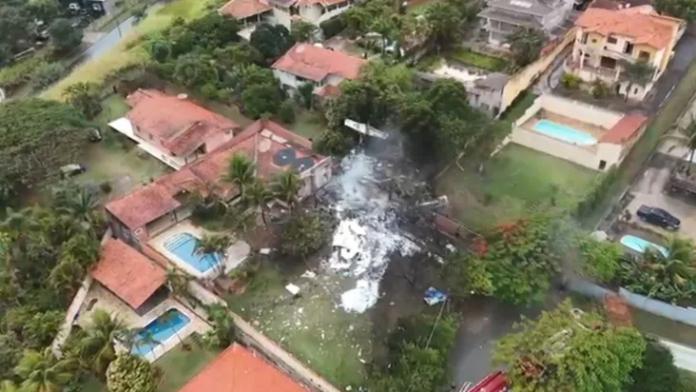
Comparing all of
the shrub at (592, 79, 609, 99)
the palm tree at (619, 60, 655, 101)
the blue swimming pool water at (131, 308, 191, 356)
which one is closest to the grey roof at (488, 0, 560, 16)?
the shrub at (592, 79, 609, 99)

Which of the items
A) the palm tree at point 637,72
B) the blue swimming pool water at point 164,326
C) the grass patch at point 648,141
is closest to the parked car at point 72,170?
the blue swimming pool water at point 164,326

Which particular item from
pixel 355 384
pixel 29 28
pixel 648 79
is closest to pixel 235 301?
pixel 355 384

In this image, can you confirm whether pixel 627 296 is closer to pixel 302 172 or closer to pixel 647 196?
pixel 647 196

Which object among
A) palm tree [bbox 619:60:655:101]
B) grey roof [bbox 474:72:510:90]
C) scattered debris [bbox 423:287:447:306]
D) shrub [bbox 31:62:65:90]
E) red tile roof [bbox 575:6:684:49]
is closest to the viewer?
scattered debris [bbox 423:287:447:306]

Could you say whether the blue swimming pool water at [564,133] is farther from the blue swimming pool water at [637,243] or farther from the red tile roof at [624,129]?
the blue swimming pool water at [637,243]

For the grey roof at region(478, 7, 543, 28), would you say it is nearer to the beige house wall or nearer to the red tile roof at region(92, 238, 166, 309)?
the beige house wall

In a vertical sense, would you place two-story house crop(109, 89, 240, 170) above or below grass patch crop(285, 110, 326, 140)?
above

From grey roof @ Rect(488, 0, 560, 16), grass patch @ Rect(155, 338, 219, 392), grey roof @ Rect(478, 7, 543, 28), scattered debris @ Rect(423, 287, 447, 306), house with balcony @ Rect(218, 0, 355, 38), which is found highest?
grey roof @ Rect(488, 0, 560, 16)
